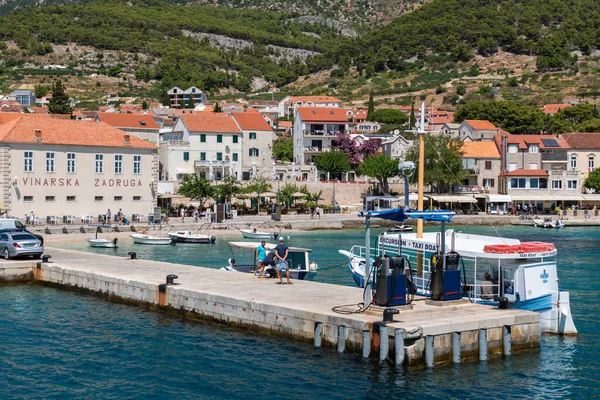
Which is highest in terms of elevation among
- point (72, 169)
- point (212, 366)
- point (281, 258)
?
point (72, 169)

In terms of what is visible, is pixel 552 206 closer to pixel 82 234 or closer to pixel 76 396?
pixel 82 234

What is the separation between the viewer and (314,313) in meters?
23.2

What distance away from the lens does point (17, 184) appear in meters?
59.4

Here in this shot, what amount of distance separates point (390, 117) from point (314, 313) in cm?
11414

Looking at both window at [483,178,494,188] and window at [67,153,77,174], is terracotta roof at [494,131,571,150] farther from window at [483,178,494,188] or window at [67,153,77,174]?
window at [67,153,77,174]

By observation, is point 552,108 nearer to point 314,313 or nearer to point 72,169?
point 72,169

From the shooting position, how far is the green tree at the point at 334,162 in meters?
96.2

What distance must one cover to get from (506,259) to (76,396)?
14525mm

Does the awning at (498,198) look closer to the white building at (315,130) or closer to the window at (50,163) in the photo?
the white building at (315,130)

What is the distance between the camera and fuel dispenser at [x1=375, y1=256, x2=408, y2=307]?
894 inches

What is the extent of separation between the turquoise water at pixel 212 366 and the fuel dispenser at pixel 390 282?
198 centimetres

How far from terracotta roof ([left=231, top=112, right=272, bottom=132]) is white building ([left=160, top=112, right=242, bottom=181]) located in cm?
111

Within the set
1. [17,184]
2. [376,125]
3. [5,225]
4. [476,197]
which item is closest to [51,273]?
[5,225]

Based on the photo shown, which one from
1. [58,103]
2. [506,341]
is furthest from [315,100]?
[506,341]
